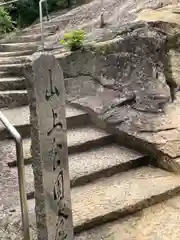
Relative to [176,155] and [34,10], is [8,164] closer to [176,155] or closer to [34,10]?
[176,155]

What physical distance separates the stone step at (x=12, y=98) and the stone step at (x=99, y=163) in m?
1.14

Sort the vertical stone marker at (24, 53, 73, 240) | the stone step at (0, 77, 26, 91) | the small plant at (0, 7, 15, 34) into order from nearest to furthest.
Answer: the vertical stone marker at (24, 53, 73, 240) → the stone step at (0, 77, 26, 91) → the small plant at (0, 7, 15, 34)

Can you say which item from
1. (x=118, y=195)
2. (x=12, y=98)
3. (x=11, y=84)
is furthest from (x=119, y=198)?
(x=11, y=84)

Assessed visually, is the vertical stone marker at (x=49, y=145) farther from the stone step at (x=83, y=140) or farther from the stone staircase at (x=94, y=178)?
the stone step at (x=83, y=140)

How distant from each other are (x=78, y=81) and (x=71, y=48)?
47 centimetres

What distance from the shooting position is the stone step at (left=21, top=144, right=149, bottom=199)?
3622mm

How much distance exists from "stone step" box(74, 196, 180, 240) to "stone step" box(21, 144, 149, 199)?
0.56m

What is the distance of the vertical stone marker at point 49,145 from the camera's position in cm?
236

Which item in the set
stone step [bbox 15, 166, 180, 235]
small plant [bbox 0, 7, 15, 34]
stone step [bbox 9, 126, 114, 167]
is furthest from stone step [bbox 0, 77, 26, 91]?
small plant [bbox 0, 7, 15, 34]

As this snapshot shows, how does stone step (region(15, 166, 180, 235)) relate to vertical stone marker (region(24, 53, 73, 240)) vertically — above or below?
below

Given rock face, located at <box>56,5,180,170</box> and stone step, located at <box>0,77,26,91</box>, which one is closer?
rock face, located at <box>56,5,180,170</box>

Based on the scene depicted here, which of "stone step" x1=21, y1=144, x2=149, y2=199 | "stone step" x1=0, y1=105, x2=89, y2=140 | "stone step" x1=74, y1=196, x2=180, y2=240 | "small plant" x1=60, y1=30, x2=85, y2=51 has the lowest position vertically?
"stone step" x1=74, y1=196, x2=180, y2=240

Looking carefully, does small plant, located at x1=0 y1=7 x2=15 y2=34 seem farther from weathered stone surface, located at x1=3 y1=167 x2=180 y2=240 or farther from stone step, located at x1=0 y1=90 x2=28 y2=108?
weathered stone surface, located at x1=3 y1=167 x2=180 y2=240

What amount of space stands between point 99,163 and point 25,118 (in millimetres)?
1048
